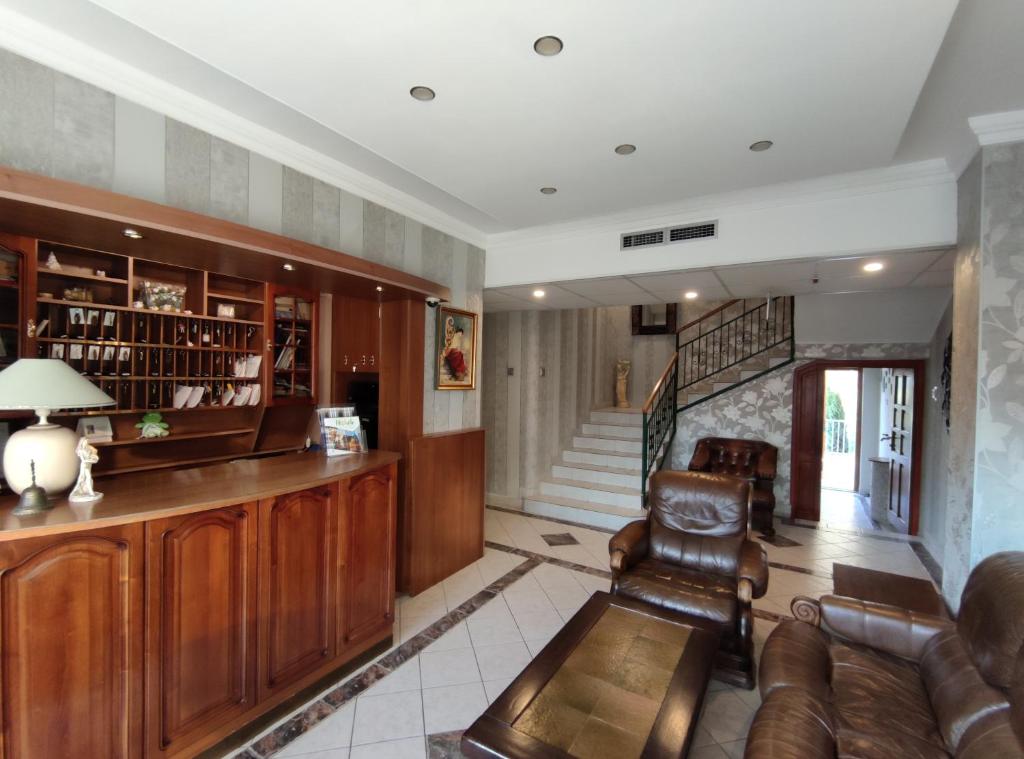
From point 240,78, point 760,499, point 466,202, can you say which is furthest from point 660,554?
point 240,78

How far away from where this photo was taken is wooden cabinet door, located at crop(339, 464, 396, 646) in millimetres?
2430

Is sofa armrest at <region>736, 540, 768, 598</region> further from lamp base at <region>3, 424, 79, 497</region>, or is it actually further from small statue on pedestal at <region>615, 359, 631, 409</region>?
small statue on pedestal at <region>615, 359, 631, 409</region>

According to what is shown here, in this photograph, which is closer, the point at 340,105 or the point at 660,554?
the point at 340,105

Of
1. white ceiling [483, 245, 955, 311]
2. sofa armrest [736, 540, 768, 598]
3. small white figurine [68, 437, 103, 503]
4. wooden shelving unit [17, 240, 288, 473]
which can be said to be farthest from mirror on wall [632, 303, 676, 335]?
small white figurine [68, 437, 103, 503]

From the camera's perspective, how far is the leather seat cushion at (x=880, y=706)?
58.4 inches

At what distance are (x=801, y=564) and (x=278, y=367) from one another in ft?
16.8

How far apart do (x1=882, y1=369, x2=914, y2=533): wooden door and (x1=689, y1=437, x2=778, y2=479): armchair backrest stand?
56.9 inches

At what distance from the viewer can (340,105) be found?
2.17 m

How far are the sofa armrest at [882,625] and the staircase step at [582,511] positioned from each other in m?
2.87

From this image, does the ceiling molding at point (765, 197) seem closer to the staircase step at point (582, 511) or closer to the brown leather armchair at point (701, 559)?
the brown leather armchair at point (701, 559)

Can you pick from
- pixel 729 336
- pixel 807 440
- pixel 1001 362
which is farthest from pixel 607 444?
pixel 1001 362

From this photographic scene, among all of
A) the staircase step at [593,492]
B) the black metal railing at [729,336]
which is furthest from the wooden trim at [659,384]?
the staircase step at [593,492]

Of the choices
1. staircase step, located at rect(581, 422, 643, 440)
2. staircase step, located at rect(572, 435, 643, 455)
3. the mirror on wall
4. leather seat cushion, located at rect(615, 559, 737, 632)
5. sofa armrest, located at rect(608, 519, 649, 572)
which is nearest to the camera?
leather seat cushion, located at rect(615, 559, 737, 632)

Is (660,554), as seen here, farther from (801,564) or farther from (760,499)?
(760,499)
